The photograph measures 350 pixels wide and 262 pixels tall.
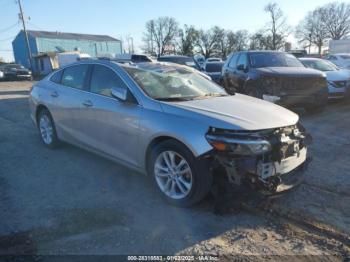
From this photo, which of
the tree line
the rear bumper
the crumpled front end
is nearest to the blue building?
the tree line

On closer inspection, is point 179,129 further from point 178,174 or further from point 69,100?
point 69,100

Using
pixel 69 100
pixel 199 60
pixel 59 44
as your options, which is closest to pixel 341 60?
pixel 199 60

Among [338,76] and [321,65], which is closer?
[338,76]

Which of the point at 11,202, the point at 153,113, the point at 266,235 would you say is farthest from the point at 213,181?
the point at 11,202

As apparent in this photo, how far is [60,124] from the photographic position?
17.3ft

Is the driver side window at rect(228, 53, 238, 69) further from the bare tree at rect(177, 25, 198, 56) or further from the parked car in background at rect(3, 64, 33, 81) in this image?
the bare tree at rect(177, 25, 198, 56)

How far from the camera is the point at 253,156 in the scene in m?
3.12

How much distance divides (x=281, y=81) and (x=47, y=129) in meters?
5.62

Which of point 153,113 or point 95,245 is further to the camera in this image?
point 153,113

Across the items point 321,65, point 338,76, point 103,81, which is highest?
point 103,81

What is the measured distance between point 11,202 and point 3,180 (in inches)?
32.6

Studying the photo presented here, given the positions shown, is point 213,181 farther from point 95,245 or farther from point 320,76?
point 320,76

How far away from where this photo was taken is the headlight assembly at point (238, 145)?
3.10 m

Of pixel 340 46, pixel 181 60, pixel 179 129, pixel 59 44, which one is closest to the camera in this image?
pixel 179 129
